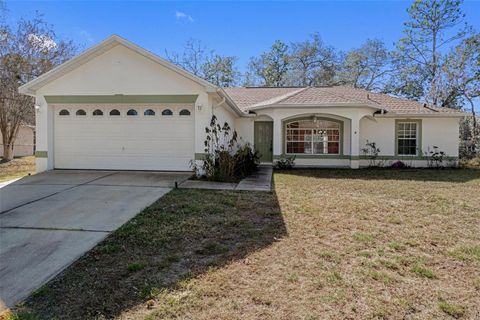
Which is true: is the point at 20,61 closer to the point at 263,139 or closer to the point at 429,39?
the point at 263,139

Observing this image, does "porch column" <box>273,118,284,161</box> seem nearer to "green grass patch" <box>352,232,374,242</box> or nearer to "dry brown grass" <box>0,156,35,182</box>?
"green grass patch" <box>352,232,374,242</box>

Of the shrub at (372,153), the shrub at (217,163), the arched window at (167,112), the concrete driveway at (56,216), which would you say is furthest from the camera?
the shrub at (372,153)

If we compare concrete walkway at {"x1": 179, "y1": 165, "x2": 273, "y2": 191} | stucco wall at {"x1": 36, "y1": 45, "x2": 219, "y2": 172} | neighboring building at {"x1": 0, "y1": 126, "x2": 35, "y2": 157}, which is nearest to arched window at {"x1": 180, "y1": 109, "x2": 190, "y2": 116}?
stucco wall at {"x1": 36, "y1": 45, "x2": 219, "y2": 172}

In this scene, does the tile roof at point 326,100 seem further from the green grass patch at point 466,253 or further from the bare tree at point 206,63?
the bare tree at point 206,63

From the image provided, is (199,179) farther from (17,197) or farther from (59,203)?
(17,197)

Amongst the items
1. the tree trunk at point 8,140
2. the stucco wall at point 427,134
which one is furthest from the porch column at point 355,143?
the tree trunk at point 8,140

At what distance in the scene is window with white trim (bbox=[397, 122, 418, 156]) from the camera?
1520 centimetres

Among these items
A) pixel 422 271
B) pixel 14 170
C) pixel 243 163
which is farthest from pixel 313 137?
pixel 14 170

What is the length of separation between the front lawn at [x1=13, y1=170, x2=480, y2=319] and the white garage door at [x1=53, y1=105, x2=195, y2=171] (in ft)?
14.3

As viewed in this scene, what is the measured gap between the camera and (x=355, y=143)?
1380 cm

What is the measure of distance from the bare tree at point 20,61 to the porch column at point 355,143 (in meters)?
19.6

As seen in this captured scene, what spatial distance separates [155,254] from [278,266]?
1.66 m

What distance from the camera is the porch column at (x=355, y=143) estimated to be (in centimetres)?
1351

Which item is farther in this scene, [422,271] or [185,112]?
[185,112]
